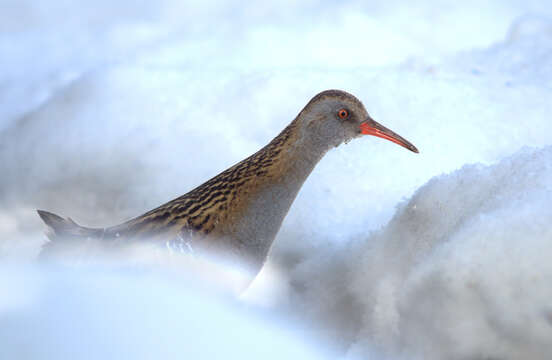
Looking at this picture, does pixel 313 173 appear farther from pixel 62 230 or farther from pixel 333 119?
pixel 62 230

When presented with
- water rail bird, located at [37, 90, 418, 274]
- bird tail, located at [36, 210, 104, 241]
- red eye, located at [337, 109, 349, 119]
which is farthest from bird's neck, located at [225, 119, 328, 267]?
bird tail, located at [36, 210, 104, 241]

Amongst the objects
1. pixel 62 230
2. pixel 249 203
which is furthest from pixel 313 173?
pixel 62 230

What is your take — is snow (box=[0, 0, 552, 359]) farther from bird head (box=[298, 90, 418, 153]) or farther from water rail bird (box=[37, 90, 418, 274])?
bird head (box=[298, 90, 418, 153])

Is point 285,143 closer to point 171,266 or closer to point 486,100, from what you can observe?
point 171,266

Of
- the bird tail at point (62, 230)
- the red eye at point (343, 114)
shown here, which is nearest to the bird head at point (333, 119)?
the red eye at point (343, 114)

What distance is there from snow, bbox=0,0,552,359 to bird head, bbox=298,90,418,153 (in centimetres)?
25

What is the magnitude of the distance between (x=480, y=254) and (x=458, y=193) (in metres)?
0.44

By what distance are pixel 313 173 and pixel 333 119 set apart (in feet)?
1.72

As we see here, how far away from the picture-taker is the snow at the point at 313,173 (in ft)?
2.75

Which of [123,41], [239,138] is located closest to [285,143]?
[239,138]

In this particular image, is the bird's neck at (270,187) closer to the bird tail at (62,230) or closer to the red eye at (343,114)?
the red eye at (343,114)

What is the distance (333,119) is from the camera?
2.02m

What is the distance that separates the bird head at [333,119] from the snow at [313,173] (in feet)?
0.83

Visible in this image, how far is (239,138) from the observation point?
2715 mm
